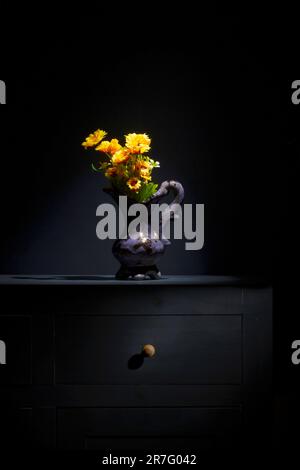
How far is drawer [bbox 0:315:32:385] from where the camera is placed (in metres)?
1.80

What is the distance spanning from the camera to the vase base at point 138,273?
1998 millimetres

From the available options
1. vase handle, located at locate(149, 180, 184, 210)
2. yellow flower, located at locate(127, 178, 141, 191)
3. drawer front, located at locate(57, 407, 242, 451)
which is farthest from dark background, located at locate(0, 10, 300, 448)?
drawer front, located at locate(57, 407, 242, 451)

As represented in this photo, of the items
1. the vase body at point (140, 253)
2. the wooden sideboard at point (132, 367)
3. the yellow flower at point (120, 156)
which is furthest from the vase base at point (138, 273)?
the yellow flower at point (120, 156)

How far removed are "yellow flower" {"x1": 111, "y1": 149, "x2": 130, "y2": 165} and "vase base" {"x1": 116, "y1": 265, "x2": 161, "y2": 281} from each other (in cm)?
35

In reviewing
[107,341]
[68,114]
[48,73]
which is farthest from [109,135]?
[107,341]

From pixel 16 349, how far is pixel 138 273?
1.50ft

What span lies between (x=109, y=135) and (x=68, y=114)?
0.59ft

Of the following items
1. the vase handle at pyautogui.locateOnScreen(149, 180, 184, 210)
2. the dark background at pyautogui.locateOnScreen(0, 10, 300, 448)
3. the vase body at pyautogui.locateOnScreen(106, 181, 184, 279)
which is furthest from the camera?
the dark background at pyautogui.locateOnScreen(0, 10, 300, 448)

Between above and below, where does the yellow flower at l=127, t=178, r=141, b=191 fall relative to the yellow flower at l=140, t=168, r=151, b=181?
below

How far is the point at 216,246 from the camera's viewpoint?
2.38 m

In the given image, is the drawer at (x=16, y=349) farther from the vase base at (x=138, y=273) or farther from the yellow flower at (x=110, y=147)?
the yellow flower at (x=110, y=147)

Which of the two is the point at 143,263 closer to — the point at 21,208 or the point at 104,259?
the point at 104,259

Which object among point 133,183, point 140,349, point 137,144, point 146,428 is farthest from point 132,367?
point 137,144

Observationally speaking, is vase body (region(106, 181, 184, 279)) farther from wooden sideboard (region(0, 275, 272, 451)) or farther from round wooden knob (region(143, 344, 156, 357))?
round wooden knob (region(143, 344, 156, 357))
